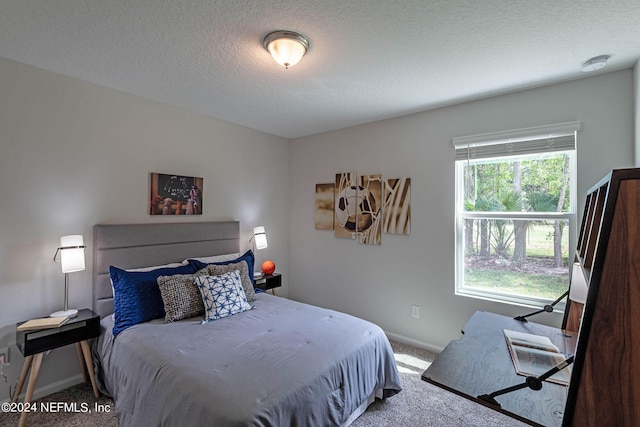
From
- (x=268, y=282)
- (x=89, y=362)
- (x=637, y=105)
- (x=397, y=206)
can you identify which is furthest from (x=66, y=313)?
(x=637, y=105)

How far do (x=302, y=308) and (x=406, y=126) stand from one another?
2253mm

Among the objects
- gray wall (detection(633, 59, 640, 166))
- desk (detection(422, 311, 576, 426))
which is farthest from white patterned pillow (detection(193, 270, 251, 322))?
gray wall (detection(633, 59, 640, 166))

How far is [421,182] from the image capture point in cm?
312

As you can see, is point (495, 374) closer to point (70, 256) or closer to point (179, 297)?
point (179, 297)

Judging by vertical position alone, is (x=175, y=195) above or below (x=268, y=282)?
above

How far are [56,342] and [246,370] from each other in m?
1.52

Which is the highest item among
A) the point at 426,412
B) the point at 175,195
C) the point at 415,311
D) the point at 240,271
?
the point at 175,195

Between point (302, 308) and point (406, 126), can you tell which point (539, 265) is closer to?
point (406, 126)

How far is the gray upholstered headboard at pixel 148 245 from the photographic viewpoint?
250 centimetres

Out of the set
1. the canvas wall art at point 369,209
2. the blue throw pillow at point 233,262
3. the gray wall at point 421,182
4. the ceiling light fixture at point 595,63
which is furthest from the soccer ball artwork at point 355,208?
the ceiling light fixture at point 595,63

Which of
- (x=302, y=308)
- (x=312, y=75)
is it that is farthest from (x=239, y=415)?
(x=312, y=75)

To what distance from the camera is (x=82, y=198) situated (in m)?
2.48

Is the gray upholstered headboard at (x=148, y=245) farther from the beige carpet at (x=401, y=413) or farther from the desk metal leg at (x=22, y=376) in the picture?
the beige carpet at (x=401, y=413)

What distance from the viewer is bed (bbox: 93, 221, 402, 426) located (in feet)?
4.88
